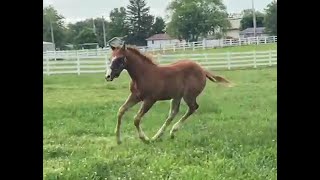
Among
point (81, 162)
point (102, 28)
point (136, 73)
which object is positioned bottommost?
point (81, 162)

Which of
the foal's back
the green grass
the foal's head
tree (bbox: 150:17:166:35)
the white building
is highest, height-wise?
tree (bbox: 150:17:166:35)

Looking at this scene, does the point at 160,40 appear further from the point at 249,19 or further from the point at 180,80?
the point at 249,19

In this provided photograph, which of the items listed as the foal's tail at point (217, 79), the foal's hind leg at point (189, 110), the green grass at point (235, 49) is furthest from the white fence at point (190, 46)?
the foal's hind leg at point (189, 110)

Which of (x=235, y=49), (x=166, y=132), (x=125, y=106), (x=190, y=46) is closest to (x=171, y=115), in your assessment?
(x=166, y=132)

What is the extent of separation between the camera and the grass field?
6.82 feet

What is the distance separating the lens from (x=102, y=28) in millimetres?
2158

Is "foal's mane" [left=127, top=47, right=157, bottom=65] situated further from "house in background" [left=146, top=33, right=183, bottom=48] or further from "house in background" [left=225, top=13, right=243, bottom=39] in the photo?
"house in background" [left=225, top=13, right=243, bottom=39]

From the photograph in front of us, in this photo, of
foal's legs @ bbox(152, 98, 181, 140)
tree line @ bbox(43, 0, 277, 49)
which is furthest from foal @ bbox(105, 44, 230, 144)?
tree line @ bbox(43, 0, 277, 49)

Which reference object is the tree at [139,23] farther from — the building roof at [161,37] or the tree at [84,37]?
the tree at [84,37]

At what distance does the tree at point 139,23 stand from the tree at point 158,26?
0.07ft
